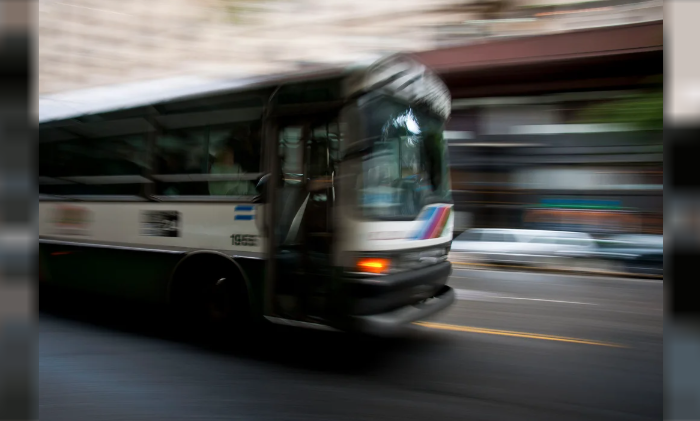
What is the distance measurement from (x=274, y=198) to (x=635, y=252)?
9.35m

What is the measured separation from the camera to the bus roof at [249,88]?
15.2 feet

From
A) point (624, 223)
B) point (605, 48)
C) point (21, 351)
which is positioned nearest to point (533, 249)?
point (624, 223)

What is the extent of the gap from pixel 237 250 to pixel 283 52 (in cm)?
1055

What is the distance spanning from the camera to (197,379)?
4.55 meters

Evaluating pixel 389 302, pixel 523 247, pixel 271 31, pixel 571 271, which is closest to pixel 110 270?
pixel 389 302

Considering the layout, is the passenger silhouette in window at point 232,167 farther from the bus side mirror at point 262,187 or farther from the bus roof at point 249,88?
the bus roof at point 249,88

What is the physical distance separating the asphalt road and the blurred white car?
16.9 ft

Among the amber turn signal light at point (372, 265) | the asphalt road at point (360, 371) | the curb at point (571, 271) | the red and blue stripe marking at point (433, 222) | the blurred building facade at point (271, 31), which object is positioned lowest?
the asphalt road at point (360, 371)

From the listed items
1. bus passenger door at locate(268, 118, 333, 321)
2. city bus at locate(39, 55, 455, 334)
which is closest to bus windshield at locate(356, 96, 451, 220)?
city bus at locate(39, 55, 455, 334)

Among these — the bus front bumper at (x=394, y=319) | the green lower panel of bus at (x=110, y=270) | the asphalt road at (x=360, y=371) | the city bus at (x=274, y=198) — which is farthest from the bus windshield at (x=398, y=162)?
the green lower panel of bus at (x=110, y=270)

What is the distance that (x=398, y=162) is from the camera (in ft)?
16.2

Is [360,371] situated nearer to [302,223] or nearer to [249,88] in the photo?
[302,223]

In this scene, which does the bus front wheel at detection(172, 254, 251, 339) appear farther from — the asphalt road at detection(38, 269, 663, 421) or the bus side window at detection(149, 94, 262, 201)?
the bus side window at detection(149, 94, 262, 201)

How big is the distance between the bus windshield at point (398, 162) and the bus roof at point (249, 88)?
0.19 m
